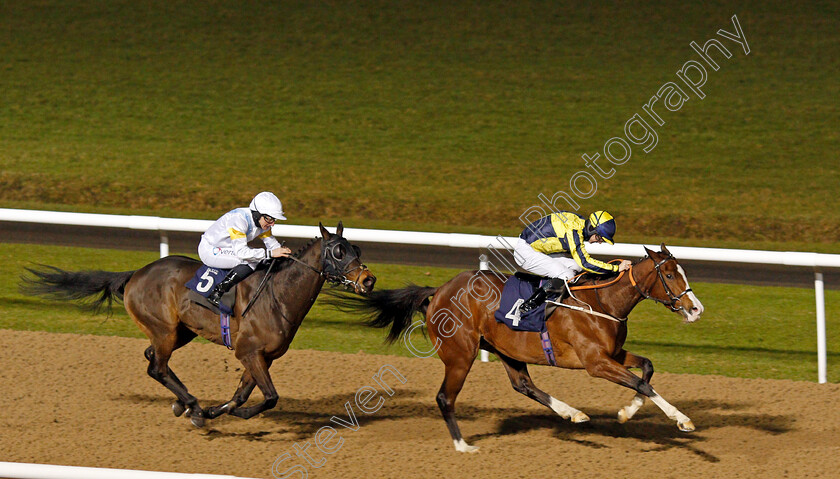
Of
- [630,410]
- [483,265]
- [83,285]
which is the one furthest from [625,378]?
[83,285]

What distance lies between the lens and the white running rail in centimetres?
729

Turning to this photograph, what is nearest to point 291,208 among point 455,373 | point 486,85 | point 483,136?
point 483,136

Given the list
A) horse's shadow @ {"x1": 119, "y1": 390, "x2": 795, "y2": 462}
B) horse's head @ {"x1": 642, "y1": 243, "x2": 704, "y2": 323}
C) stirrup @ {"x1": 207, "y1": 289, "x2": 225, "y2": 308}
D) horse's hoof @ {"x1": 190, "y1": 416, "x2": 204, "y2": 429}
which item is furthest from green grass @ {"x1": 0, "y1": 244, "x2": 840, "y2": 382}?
horse's head @ {"x1": 642, "y1": 243, "x2": 704, "y2": 323}

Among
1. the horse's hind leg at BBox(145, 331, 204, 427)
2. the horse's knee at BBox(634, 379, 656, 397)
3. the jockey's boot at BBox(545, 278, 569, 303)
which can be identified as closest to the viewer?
the horse's knee at BBox(634, 379, 656, 397)

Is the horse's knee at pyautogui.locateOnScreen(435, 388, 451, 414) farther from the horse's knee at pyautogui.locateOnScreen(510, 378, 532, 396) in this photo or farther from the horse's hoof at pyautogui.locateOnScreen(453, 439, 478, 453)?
the horse's knee at pyautogui.locateOnScreen(510, 378, 532, 396)

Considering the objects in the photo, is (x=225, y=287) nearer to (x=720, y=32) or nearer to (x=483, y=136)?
(x=483, y=136)

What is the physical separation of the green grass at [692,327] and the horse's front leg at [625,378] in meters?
1.89

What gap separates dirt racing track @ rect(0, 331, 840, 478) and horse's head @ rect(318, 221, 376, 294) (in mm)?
972

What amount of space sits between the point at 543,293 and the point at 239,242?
1.79m

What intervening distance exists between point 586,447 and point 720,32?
13108mm

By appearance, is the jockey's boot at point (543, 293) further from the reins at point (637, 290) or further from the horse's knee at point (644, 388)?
the horse's knee at point (644, 388)

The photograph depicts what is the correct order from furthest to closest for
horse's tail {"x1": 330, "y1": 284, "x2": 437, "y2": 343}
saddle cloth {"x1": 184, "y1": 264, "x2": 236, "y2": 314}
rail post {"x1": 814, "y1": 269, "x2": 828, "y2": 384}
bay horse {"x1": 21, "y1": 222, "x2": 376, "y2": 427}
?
rail post {"x1": 814, "y1": 269, "x2": 828, "y2": 384}, horse's tail {"x1": 330, "y1": 284, "x2": 437, "y2": 343}, saddle cloth {"x1": 184, "y1": 264, "x2": 236, "y2": 314}, bay horse {"x1": 21, "y1": 222, "x2": 376, "y2": 427}

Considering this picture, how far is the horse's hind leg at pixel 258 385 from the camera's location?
20.4 feet

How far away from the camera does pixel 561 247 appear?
6.37 metres
